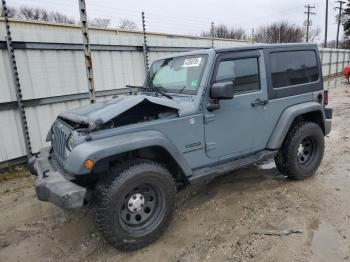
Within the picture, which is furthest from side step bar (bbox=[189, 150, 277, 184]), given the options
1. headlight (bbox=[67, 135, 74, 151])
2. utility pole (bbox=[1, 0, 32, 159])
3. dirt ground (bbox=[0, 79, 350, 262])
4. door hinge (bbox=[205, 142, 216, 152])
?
utility pole (bbox=[1, 0, 32, 159])

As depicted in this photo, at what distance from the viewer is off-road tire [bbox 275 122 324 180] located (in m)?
4.25

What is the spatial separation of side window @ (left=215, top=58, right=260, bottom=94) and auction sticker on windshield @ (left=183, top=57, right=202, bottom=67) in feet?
0.88

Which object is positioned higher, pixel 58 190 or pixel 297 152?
pixel 58 190

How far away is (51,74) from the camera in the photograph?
586 centimetres

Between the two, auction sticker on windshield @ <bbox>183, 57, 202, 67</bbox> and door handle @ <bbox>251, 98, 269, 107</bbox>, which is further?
door handle @ <bbox>251, 98, 269, 107</bbox>

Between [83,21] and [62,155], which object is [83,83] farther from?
[62,155]

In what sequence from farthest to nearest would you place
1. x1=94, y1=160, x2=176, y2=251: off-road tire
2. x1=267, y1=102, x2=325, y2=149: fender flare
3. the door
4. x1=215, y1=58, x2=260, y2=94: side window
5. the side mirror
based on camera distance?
1. x1=267, y1=102, x2=325, y2=149: fender flare
2. x1=215, y1=58, x2=260, y2=94: side window
3. the door
4. the side mirror
5. x1=94, y1=160, x2=176, y2=251: off-road tire

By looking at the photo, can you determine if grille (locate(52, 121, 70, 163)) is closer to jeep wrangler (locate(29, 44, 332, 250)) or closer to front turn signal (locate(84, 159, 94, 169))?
jeep wrangler (locate(29, 44, 332, 250))

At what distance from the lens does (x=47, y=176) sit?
115 inches

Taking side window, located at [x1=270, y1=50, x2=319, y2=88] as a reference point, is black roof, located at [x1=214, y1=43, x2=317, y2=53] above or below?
above

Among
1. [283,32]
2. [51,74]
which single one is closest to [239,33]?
[283,32]

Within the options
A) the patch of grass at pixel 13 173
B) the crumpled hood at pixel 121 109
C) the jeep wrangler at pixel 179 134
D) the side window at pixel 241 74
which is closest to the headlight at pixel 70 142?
the jeep wrangler at pixel 179 134

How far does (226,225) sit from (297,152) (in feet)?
5.69

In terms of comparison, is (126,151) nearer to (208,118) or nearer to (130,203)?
(130,203)
